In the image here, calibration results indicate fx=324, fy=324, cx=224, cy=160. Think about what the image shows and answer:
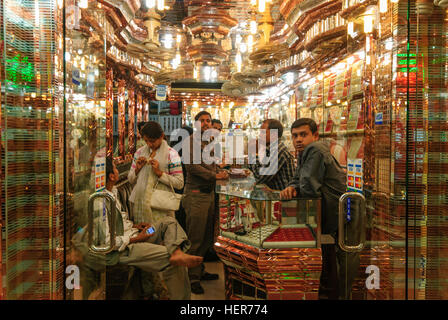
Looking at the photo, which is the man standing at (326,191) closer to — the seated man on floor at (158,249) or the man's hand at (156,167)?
the seated man on floor at (158,249)

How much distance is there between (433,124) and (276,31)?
323 cm

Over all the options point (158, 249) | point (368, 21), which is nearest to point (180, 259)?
point (158, 249)

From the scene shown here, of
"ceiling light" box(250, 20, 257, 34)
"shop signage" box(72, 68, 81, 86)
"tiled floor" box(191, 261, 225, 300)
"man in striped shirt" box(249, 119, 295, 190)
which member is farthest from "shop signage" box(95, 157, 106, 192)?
"ceiling light" box(250, 20, 257, 34)

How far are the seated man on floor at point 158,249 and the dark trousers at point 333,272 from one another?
101 cm

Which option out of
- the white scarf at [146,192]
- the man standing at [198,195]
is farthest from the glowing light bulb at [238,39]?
the white scarf at [146,192]

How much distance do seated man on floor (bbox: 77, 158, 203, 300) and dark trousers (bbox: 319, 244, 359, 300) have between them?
1.01m

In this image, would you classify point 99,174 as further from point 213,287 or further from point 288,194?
point 213,287

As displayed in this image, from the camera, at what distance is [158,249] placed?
2510mm

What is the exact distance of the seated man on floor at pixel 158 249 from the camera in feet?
7.95

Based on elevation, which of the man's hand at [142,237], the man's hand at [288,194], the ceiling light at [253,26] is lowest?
the man's hand at [142,237]

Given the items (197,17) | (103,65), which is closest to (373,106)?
(103,65)

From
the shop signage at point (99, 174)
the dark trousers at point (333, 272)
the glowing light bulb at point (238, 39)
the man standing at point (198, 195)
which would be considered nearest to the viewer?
the shop signage at point (99, 174)

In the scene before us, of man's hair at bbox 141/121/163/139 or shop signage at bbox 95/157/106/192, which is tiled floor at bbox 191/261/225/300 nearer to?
man's hair at bbox 141/121/163/139

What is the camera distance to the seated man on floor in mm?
2422
